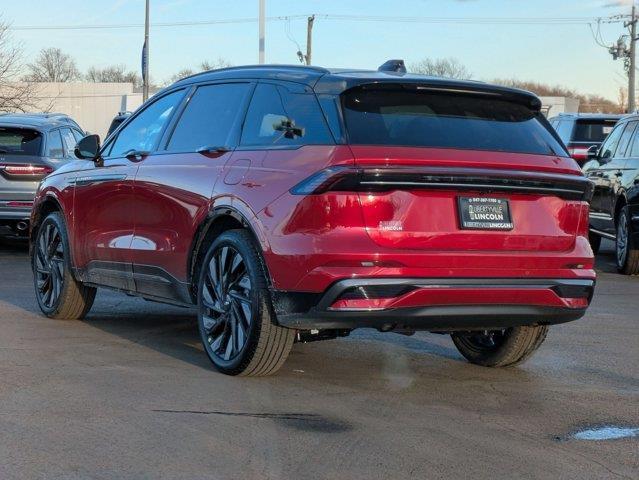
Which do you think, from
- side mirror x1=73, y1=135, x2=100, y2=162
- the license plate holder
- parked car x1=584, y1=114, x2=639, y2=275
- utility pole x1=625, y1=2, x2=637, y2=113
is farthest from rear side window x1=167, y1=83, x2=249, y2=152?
utility pole x1=625, y1=2, x2=637, y2=113

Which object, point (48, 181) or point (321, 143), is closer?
point (321, 143)

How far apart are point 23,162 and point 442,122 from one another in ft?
28.6

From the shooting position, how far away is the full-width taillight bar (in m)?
5.19

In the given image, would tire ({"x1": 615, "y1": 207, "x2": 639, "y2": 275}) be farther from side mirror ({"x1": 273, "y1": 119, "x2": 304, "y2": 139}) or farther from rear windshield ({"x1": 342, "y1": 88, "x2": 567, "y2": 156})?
side mirror ({"x1": 273, "y1": 119, "x2": 304, "y2": 139})

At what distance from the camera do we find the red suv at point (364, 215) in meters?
5.24

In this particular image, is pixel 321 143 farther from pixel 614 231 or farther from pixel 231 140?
pixel 614 231

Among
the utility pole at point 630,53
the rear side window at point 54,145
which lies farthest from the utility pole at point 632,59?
the rear side window at point 54,145

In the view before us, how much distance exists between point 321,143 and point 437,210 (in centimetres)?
70

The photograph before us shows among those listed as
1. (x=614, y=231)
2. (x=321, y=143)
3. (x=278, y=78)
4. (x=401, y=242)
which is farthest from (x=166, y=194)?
(x=614, y=231)

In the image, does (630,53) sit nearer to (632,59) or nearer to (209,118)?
(632,59)

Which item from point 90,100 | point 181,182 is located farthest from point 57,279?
point 90,100

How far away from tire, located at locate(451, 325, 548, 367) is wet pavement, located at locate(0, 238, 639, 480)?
0.09 metres

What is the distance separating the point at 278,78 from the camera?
608 cm

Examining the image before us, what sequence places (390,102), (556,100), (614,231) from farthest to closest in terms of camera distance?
(556,100) < (614,231) < (390,102)
